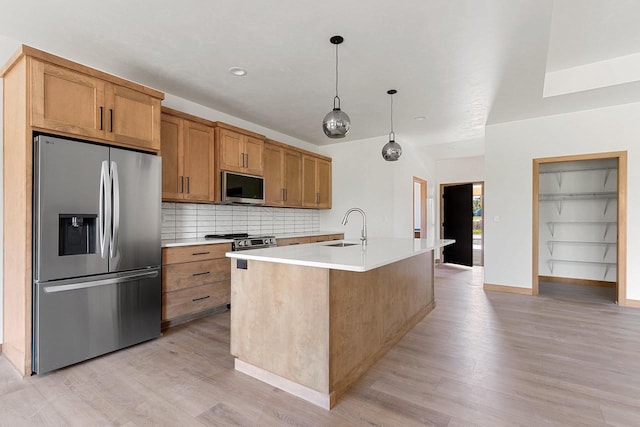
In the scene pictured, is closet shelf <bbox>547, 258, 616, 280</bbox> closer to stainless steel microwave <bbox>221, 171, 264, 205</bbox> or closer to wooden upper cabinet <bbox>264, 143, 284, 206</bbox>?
wooden upper cabinet <bbox>264, 143, 284, 206</bbox>

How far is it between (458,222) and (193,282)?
254 inches

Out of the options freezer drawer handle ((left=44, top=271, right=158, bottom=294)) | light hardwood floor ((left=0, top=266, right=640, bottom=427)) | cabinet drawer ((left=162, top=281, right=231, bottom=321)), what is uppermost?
freezer drawer handle ((left=44, top=271, right=158, bottom=294))

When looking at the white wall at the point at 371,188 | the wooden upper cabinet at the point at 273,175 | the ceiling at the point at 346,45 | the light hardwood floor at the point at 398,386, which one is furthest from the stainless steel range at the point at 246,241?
the white wall at the point at 371,188

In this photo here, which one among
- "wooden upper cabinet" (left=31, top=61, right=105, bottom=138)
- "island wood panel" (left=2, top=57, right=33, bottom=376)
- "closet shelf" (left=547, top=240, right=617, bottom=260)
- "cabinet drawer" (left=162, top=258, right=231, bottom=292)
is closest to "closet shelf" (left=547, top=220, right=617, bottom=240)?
"closet shelf" (left=547, top=240, right=617, bottom=260)

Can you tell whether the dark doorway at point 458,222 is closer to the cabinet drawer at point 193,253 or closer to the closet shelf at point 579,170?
the closet shelf at point 579,170

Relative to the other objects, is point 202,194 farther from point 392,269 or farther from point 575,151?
point 575,151

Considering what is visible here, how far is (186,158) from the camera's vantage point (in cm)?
370

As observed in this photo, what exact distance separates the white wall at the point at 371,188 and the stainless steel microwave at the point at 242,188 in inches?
81.0

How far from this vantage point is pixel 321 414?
1852mm

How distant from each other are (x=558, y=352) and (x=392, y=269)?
1513 mm

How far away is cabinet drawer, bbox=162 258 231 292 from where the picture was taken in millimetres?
3186

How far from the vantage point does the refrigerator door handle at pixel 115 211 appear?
8.61 ft

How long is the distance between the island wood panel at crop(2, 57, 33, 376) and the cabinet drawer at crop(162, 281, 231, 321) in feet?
3.45

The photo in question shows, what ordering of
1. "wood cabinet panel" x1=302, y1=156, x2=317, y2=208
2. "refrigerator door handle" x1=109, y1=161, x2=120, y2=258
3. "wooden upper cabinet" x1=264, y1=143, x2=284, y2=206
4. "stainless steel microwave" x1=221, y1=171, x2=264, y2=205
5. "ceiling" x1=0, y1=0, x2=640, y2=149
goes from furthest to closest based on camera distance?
"wood cabinet panel" x1=302, y1=156, x2=317, y2=208, "wooden upper cabinet" x1=264, y1=143, x2=284, y2=206, "stainless steel microwave" x1=221, y1=171, x2=264, y2=205, "refrigerator door handle" x1=109, y1=161, x2=120, y2=258, "ceiling" x1=0, y1=0, x2=640, y2=149
